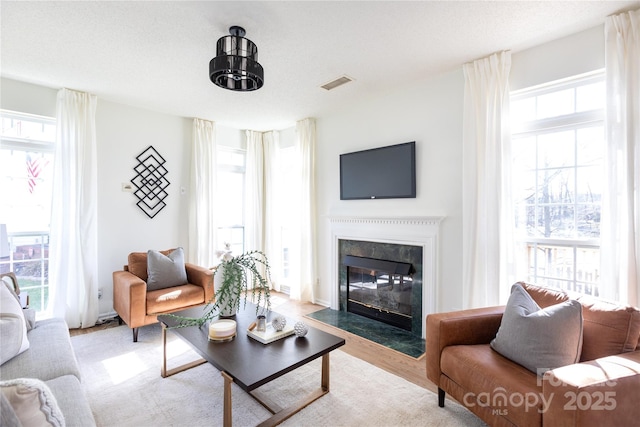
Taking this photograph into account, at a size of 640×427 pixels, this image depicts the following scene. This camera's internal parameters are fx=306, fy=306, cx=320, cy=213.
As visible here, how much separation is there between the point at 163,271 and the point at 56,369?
179 centimetres

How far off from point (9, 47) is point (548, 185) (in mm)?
4577

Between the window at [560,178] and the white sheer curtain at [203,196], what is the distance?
3800 millimetres

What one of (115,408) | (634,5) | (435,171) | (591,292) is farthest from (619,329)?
(115,408)

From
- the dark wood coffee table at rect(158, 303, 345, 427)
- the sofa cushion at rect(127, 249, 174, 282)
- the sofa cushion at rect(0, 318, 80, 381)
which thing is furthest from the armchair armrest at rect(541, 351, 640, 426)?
the sofa cushion at rect(127, 249, 174, 282)

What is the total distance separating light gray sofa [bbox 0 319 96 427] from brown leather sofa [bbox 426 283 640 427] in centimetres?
185

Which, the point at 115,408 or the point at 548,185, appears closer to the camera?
the point at 115,408

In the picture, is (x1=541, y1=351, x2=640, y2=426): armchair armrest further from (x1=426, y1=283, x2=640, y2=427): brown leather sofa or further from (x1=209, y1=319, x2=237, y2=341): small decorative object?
(x1=209, y1=319, x2=237, y2=341): small decorative object

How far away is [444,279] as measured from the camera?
10.0ft

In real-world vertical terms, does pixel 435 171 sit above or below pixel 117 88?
below

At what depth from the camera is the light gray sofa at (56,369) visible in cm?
134

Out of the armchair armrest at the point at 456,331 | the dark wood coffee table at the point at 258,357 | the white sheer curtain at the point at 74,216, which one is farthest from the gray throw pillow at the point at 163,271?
the armchair armrest at the point at 456,331

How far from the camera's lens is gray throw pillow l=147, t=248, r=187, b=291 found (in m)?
3.37

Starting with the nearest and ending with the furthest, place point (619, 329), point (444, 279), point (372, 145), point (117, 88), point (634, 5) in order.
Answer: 1. point (619, 329)
2. point (634, 5)
3. point (444, 279)
4. point (117, 88)
5. point (372, 145)

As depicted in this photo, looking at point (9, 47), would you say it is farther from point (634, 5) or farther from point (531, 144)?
point (634, 5)
